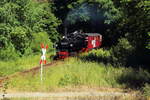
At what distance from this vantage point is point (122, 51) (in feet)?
73.9

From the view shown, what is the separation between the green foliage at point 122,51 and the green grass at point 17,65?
809 cm

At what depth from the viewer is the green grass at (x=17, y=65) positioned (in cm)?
2236

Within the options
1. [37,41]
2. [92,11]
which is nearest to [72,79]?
[37,41]

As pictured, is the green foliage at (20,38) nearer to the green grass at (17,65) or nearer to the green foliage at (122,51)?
the green grass at (17,65)

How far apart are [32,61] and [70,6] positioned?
20308 mm

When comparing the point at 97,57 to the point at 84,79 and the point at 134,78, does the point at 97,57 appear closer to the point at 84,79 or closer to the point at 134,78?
the point at 134,78

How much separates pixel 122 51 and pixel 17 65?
1012cm

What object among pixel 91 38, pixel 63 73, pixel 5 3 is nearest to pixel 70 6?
pixel 91 38

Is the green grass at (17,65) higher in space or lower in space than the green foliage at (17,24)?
lower

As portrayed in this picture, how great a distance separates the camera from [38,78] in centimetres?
1827

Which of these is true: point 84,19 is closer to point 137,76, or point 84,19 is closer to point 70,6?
point 70,6

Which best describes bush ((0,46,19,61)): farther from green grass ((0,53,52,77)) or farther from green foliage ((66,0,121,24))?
green foliage ((66,0,121,24))

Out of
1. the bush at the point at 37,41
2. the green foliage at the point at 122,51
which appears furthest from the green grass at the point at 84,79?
the bush at the point at 37,41

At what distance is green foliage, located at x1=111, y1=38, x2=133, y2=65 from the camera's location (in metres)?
21.9
